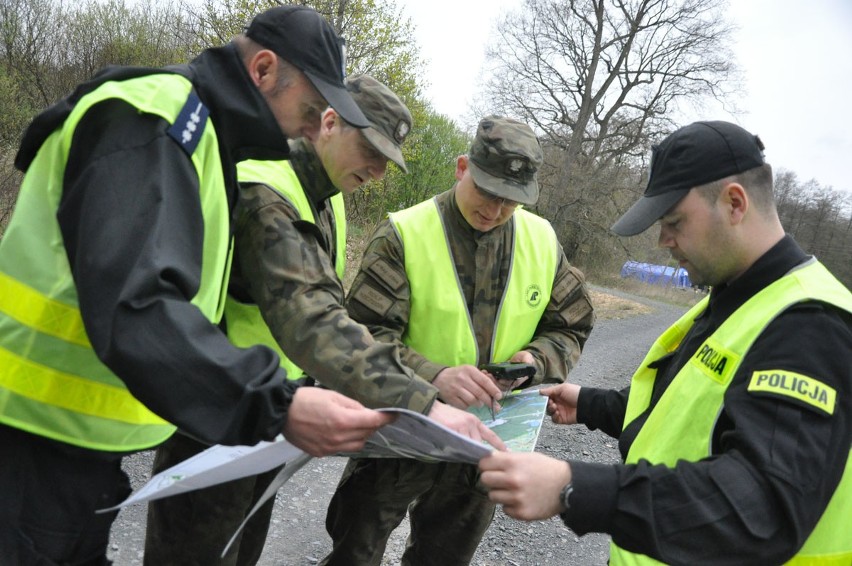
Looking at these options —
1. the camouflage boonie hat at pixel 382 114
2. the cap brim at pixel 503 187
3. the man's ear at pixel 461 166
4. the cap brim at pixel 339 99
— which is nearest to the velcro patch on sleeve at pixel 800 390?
the cap brim at pixel 339 99

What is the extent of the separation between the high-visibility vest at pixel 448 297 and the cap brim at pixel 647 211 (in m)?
0.87

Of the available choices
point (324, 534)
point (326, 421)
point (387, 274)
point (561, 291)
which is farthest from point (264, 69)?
point (324, 534)

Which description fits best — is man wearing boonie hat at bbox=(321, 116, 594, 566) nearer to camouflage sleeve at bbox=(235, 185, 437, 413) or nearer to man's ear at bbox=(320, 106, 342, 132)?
man's ear at bbox=(320, 106, 342, 132)

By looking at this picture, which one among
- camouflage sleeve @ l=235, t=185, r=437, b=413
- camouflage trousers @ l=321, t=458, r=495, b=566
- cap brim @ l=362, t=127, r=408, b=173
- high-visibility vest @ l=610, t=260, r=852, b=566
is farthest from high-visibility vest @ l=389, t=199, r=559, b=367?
high-visibility vest @ l=610, t=260, r=852, b=566

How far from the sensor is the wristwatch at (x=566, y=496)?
1.50 metres

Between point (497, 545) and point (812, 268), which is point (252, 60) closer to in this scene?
point (812, 268)

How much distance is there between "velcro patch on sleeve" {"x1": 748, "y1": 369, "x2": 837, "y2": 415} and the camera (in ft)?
4.66

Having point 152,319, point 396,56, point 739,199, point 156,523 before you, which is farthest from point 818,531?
point 396,56

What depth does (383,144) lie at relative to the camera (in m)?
2.41

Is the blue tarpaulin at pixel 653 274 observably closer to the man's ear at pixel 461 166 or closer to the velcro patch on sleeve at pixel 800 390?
the man's ear at pixel 461 166

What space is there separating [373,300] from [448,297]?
0.31m

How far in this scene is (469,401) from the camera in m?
2.41

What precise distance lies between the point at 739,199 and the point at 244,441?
134cm

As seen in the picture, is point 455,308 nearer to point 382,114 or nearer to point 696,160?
point 382,114
